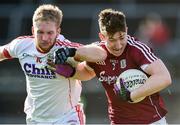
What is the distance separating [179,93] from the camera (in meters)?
14.4

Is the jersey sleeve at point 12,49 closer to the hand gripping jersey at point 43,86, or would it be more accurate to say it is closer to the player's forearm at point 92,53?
the hand gripping jersey at point 43,86

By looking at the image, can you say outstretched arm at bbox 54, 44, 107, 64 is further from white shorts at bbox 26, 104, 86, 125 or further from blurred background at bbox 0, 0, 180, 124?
blurred background at bbox 0, 0, 180, 124

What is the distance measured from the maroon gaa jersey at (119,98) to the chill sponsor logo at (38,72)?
509 millimetres

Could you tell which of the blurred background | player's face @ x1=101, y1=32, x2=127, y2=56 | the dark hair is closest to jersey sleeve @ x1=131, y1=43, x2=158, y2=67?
player's face @ x1=101, y1=32, x2=127, y2=56

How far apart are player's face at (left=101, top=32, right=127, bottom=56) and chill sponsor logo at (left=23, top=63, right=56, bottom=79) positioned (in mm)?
741

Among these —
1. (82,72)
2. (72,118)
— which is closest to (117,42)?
(82,72)

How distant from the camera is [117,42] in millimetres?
7754

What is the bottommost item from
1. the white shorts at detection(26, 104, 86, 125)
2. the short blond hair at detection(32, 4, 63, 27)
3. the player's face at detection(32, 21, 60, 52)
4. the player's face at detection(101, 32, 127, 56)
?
the white shorts at detection(26, 104, 86, 125)

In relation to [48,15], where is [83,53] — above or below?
below

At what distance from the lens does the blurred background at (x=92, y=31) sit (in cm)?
1465

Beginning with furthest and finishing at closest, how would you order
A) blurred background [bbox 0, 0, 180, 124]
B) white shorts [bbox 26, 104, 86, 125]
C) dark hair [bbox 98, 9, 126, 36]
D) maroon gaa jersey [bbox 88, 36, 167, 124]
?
blurred background [bbox 0, 0, 180, 124]
white shorts [bbox 26, 104, 86, 125]
maroon gaa jersey [bbox 88, 36, 167, 124]
dark hair [bbox 98, 9, 126, 36]

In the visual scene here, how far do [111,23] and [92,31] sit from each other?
7669 millimetres

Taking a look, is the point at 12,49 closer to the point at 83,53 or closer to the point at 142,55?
the point at 83,53

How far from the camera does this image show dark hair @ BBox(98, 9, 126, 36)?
25.5ft
